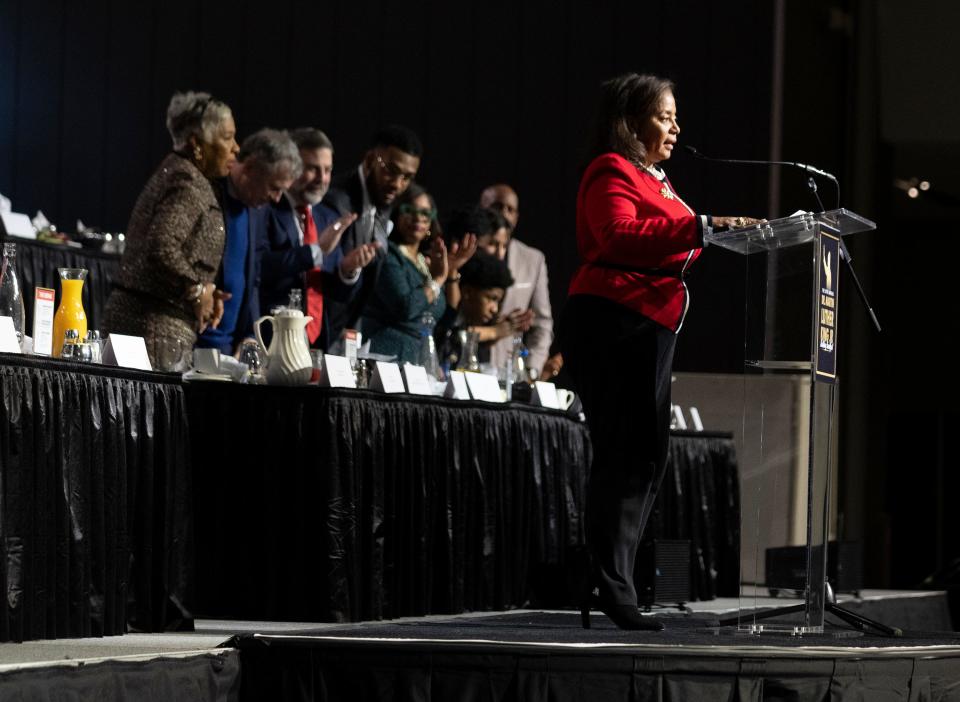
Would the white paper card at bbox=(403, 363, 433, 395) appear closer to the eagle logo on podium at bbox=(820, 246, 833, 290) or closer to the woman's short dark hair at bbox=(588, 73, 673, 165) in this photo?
the woman's short dark hair at bbox=(588, 73, 673, 165)

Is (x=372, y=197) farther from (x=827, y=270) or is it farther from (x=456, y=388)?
(x=827, y=270)

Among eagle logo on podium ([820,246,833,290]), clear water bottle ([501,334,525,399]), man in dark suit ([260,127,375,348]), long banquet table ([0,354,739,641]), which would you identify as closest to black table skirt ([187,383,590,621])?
long banquet table ([0,354,739,641])

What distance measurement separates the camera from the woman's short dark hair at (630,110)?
311cm

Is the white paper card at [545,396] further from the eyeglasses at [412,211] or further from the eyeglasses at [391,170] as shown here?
the eyeglasses at [391,170]

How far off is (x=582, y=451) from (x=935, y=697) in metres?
1.96

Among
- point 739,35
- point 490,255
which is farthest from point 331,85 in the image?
point 490,255

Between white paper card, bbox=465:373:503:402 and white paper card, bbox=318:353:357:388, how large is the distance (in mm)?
550

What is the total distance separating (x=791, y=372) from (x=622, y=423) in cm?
36

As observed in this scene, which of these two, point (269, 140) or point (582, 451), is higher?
point (269, 140)

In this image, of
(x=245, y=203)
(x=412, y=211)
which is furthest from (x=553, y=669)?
Answer: (x=412, y=211)

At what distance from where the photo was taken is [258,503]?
11.3ft

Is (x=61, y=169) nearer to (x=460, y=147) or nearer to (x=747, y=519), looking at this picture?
(x=460, y=147)

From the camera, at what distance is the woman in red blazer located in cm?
303

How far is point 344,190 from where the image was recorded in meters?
4.92
